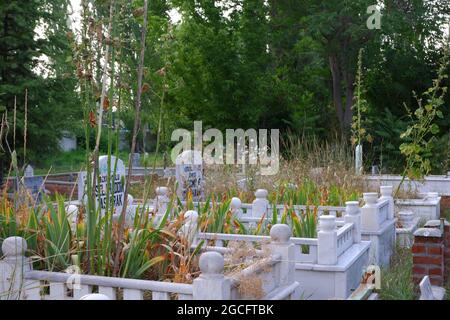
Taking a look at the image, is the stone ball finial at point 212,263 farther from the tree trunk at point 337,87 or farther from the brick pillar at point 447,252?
the tree trunk at point 337,87

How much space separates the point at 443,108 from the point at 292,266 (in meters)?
21.4

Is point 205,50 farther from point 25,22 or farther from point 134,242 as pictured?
point 134,242

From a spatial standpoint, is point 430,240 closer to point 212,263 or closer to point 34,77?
point 212,263

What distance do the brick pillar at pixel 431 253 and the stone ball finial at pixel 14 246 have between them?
333 centimetres

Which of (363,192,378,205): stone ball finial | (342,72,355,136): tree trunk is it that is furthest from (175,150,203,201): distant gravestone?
(342,72,355,136): tree trunk

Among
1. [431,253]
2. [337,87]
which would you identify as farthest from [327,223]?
[337,87]

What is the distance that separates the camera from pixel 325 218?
5.97m

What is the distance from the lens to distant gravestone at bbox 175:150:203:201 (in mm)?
8570

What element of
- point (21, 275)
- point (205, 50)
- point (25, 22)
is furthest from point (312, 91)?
point (21, 275)

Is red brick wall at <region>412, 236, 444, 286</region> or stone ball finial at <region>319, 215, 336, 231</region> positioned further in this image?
stone ball finial at <region>319, 215, 336, 231</region>

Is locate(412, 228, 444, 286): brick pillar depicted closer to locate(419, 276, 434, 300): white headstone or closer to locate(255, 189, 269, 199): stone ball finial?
locate(419, 276, 434, 300): white headstone

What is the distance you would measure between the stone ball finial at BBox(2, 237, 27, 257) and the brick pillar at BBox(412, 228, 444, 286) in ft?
10.9

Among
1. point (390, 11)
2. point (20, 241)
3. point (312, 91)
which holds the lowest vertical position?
point (20, 241)

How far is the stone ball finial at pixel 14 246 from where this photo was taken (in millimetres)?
4246
